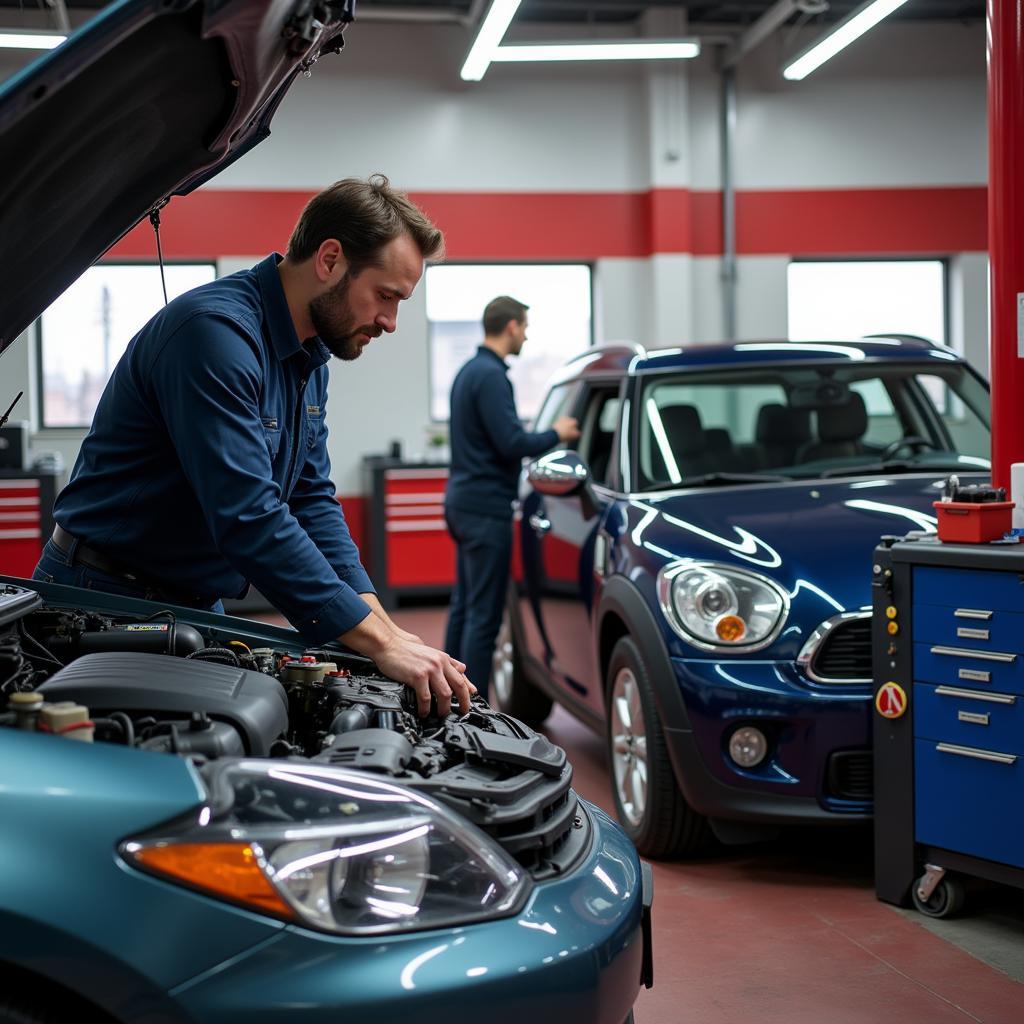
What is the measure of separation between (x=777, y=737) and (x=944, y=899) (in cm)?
52

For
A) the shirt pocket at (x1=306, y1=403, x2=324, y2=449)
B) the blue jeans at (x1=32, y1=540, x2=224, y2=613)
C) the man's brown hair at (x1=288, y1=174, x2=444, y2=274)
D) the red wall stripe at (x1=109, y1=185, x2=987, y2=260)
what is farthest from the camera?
the red wall stripe at (x1=109, y1=185, x2=987, y2=260)

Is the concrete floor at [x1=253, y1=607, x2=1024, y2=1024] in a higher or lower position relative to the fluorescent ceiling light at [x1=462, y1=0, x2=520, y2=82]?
lower

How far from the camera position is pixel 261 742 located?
1.56 metres

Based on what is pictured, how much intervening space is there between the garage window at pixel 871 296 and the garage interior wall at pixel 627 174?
0.17 m

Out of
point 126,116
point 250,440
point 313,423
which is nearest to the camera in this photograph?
point 126,116

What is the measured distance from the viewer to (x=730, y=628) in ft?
10.2

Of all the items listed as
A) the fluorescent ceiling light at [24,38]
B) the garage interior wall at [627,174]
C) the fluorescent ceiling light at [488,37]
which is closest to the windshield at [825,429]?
the fluorescent ceiling light at [488,37]

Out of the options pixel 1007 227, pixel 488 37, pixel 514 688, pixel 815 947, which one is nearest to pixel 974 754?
pixel 815 947

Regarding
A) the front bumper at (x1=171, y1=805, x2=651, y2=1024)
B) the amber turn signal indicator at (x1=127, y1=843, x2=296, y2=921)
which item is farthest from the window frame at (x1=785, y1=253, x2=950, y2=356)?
the amber turn signal indicator at (x1=127, y1=843, x2=296, y2=921)

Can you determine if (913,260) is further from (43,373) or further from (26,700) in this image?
(26,700)

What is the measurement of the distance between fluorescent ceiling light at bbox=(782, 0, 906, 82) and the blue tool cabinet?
6.20m

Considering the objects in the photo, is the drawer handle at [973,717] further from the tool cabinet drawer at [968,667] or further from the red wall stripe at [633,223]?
the red wall stripe at [633,223]

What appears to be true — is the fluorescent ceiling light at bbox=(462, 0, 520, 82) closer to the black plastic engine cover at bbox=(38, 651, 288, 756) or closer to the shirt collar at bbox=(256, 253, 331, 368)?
the shirt collar at bbox=(256, 253, 331, 368)

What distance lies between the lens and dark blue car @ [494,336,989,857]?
3.07m
